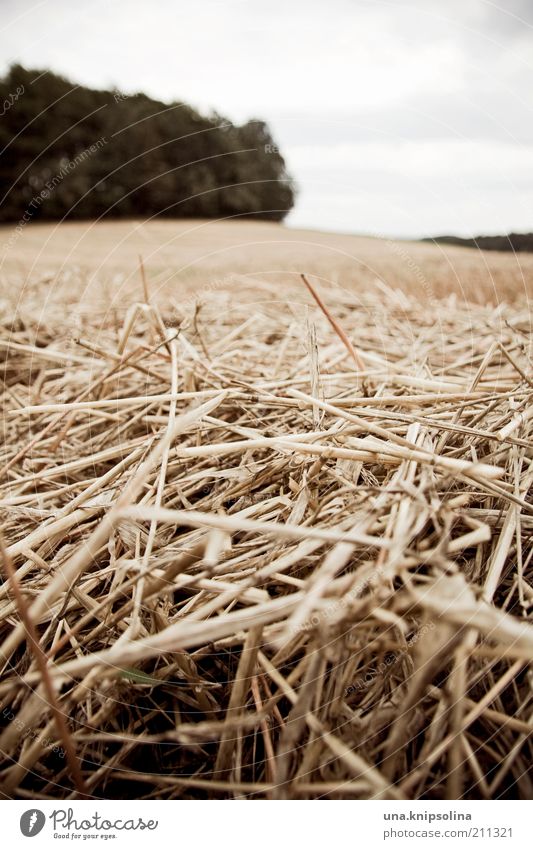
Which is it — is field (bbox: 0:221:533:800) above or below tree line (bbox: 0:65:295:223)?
below

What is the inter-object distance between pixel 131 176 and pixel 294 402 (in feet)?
43.6

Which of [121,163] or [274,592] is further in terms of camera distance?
[121,163]

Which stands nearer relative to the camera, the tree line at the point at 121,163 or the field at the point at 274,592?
the field at the point at 274,592

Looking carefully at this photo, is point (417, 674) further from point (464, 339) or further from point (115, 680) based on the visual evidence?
point (464, 339)

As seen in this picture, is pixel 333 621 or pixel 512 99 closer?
pixel 333 621

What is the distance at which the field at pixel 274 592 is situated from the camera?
0.55 metres

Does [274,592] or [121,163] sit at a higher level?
[121,163]

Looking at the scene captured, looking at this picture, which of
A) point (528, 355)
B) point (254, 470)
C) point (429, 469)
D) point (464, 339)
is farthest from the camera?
point (464, 339)

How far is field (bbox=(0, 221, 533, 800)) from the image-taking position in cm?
55

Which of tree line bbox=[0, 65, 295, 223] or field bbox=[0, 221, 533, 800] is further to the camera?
tree line bbox=[0, 65, 295, 223]

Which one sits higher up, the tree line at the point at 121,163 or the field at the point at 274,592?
the tree line at the point at 121,163

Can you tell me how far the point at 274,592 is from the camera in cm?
74

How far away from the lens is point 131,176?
12.1 m

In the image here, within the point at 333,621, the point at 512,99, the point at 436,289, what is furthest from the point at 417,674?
the point at 436,289
